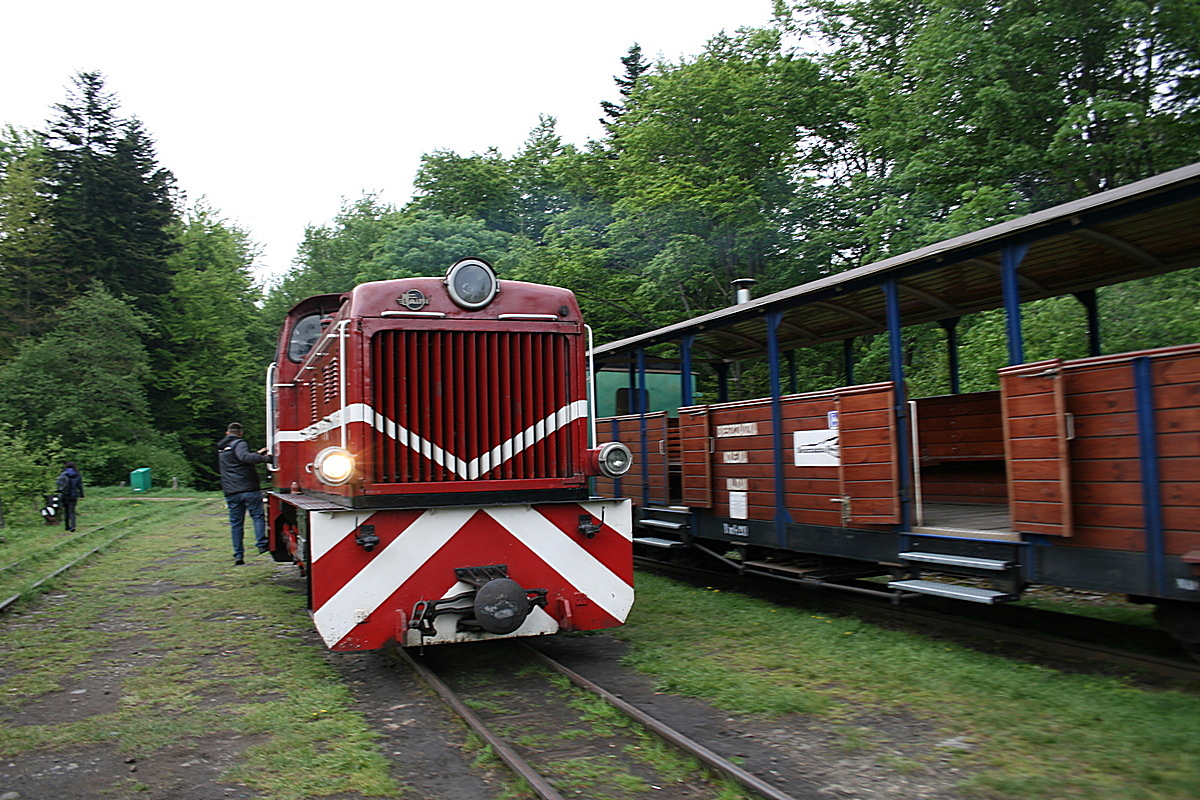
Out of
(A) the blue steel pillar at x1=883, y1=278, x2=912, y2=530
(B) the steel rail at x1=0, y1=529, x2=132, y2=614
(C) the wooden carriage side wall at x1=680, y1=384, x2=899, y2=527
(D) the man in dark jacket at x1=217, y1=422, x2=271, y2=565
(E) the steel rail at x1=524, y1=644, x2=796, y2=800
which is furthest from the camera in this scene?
(D) the man in dark jacket at x1=217, y1=422, x2=271, y2=565

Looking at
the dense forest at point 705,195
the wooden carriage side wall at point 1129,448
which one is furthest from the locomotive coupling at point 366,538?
A: the dense forest at point 705,195

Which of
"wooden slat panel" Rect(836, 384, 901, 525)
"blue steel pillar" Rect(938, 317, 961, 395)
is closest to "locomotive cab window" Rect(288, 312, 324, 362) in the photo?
"wooden slat panel" Rect(836, 384, 901, 525)

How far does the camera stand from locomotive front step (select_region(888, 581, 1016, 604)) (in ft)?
16.5

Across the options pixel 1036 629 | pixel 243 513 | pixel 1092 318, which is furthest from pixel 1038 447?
pixel 243 513

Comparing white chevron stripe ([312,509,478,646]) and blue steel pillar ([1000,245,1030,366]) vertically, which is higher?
blue steel pillar ([1000,245,1030,366])

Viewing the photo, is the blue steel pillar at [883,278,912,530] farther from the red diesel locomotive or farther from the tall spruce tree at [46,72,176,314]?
the tall spruce tree at [46,72,176,314]

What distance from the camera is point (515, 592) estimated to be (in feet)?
16.4

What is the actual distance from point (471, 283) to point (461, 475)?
4.27 ft

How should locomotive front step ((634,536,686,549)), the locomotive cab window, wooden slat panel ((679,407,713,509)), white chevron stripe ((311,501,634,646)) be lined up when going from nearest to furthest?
white chevron stripe ((311,501,634,646)), wooden slat panel ((679,407,713,509)), locomotive front step ((634,536,686,549)), the locomotive cab window

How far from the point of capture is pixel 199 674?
217 inches

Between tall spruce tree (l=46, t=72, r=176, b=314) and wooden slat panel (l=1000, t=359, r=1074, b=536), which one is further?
tall spruce tree (l=46, t=72, r=176, b=314)

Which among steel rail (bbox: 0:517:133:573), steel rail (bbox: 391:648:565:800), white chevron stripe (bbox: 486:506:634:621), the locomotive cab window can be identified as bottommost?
steel rail (bbox: 391:648:565:800)

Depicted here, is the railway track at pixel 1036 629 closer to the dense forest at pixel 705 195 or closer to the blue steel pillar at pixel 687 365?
the blue steel pillar at pixel 687 365

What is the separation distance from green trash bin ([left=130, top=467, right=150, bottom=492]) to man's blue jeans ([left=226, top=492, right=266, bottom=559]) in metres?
20.1
